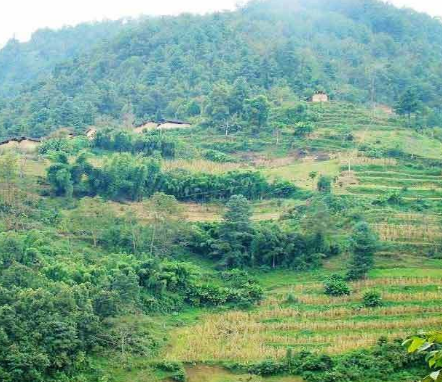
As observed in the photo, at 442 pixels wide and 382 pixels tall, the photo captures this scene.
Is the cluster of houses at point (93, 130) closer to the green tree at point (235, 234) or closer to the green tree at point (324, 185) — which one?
the green tree at point (324, 185)

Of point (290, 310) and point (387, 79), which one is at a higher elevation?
point (387, 79)

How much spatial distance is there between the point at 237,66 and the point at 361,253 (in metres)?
30.1

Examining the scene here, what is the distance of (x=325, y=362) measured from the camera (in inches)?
736

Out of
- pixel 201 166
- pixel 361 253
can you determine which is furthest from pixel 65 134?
pixel 361 253

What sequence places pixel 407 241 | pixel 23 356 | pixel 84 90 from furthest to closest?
pixel 84 90
pixel 407 241
pixel 23 356

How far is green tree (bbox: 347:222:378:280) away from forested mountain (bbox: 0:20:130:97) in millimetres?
55440

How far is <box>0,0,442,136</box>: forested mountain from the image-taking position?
48.1 metres

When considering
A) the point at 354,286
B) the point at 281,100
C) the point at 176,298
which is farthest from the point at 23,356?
the point at 281,100

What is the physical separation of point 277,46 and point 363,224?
30.2 metres

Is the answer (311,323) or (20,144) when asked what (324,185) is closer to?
(311,323)

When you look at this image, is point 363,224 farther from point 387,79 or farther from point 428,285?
point 387,79

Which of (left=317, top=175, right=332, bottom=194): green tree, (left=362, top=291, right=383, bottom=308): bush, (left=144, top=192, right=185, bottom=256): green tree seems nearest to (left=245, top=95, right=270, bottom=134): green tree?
(left=317, top=175, right=332, bottom=194): green tree

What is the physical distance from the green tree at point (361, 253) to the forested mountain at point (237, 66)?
18098mm

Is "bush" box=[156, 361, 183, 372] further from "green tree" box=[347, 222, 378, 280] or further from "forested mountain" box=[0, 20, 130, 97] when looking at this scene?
"forested mountain" box=[0, 20, 130, 97]
